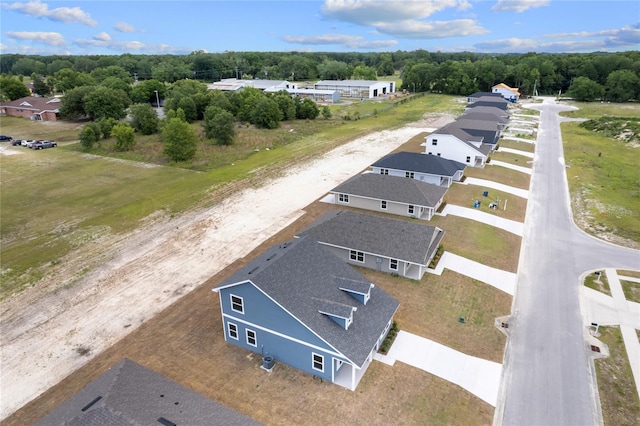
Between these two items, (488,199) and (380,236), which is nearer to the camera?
(380,236)

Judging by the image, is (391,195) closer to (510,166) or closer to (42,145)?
(510,166)

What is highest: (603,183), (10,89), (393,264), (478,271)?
(10,89)

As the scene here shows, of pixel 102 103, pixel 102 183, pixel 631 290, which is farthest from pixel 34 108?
pixel 631 290

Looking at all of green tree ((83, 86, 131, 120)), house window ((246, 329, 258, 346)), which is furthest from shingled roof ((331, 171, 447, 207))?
green tree ((83, 86, 131, 120))

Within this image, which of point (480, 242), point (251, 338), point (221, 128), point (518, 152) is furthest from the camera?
point (221, 128)

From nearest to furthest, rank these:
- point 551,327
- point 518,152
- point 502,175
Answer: point 551,327, point 502,175, point 518,152

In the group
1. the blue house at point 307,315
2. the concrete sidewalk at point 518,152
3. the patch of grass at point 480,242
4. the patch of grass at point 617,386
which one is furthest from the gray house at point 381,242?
the concrete sidewalk at point 518,152

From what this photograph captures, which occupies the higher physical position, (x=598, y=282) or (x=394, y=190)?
(x=394, y=190)

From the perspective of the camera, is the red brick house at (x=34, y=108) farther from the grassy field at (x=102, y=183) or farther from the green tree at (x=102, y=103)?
the green tree at (x=102, y=103)
